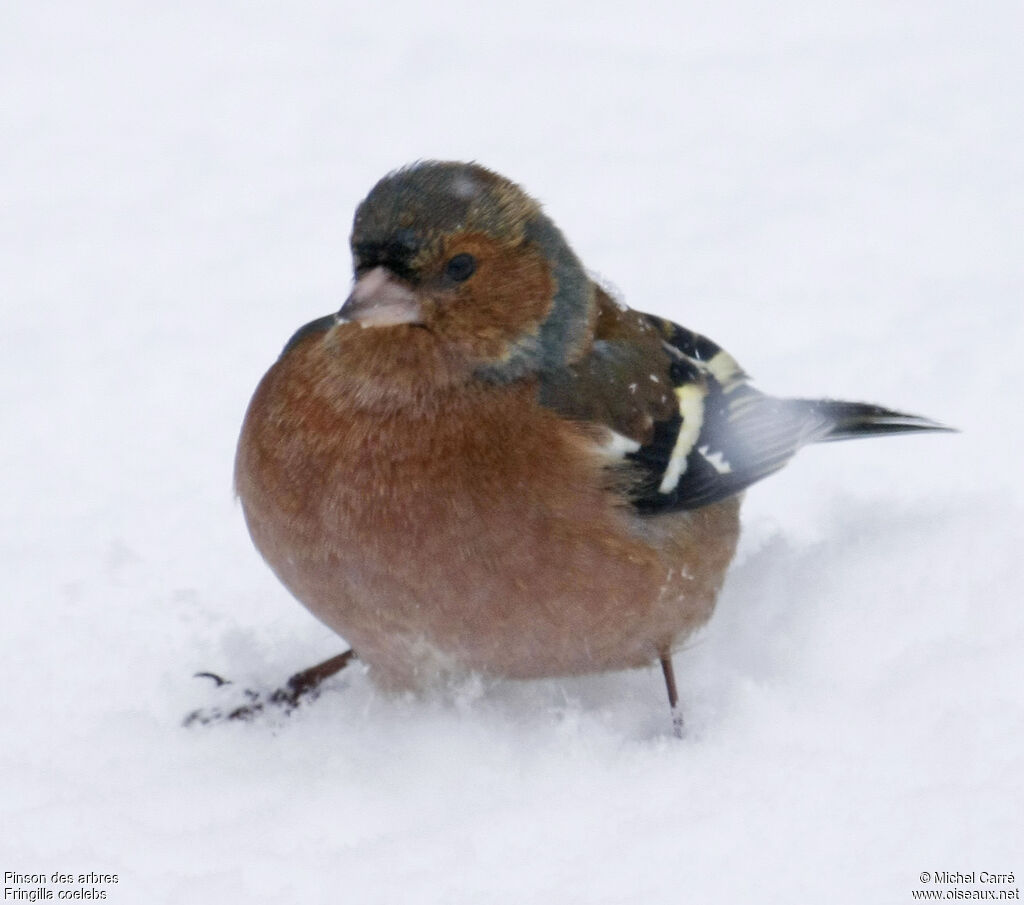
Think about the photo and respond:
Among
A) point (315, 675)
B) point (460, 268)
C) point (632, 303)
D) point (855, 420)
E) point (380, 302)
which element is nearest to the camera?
point (380, 302)

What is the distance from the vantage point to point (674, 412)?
3.94m

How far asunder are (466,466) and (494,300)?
0.43 m

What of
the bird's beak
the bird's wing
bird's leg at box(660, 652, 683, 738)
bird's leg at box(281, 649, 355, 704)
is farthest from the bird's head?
bird's leg at box(281, 649, 355, 704)

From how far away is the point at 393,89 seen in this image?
761cm

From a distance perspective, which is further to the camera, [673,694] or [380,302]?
[673,694]

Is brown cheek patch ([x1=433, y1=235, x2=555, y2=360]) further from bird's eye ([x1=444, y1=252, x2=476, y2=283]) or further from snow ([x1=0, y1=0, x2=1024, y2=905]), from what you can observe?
snow ([x1=0, y1=0, x2=1024, y2=905])

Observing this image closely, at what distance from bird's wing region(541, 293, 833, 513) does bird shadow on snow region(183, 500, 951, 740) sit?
33cm

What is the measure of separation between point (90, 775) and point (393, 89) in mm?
4922

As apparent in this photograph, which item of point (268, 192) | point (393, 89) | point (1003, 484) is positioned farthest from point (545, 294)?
point (393, 89)

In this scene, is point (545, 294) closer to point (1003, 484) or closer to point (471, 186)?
point (471, 186)

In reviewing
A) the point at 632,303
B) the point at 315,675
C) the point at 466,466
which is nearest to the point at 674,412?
the point at 466,466

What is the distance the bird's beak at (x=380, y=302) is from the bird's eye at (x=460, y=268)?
4.3 inches

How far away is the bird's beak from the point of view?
3.29 m

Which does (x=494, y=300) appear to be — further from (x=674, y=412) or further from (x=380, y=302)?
(x=674, y=412)
